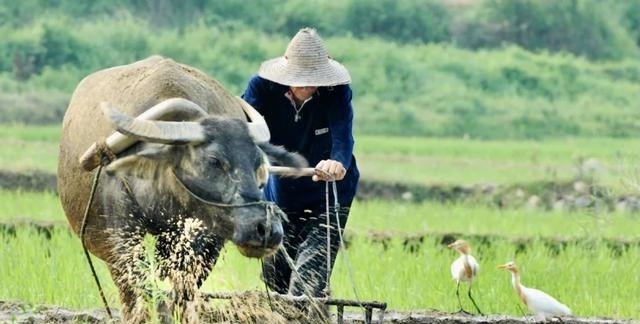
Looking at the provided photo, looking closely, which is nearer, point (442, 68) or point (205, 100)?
point (205, 100)

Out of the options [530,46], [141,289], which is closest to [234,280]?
[141,289]

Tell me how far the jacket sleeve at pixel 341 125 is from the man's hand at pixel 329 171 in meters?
0.11

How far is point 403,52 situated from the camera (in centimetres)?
2541

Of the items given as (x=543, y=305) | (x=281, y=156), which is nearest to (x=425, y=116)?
(x=543, y=305)

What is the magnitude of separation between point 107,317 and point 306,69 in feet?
5.07

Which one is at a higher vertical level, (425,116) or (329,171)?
(329,171)

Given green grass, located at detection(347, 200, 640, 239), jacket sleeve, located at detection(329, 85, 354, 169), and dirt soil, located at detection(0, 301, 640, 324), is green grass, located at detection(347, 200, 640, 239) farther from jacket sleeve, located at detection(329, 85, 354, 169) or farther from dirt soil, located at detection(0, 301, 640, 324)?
jacket sleeve, located at detection(329, 85, 354, 169)

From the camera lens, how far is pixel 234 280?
7.38 meters

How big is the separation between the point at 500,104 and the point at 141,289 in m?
17.7

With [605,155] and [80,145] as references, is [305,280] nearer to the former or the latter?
[80,145]

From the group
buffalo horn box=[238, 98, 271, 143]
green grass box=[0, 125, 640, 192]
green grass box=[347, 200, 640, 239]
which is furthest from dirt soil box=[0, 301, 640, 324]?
green grass box=[0, 125, 640, 192]

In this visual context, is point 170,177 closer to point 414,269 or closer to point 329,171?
point 329,171

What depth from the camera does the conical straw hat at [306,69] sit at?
6.61 meters

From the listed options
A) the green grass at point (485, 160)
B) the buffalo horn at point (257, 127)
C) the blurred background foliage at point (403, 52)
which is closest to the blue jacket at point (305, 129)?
the buffalo horn at point (257, 127)
